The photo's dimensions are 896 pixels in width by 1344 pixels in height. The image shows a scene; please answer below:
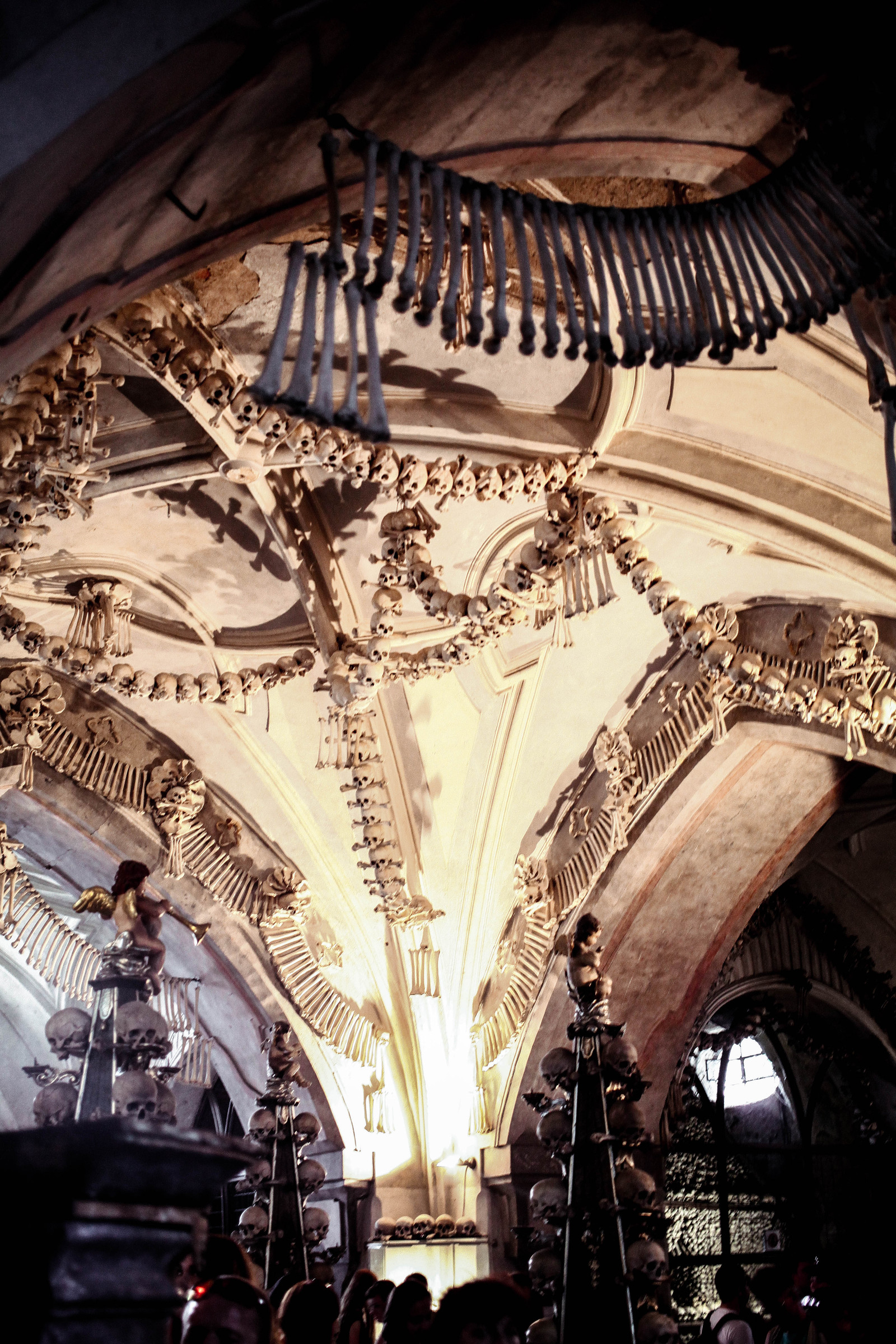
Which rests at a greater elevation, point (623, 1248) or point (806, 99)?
point (806, 99)

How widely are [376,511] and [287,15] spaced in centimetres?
352

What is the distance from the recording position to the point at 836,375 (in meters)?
3.85

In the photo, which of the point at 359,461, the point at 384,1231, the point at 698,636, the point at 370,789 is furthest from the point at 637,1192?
the point at 384,1231

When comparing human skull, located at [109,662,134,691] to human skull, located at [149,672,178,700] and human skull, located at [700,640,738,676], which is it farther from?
human skull, located at [700,640,738,676]

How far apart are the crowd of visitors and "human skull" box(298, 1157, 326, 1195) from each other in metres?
0.36

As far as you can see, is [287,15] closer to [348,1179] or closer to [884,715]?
[884,715]

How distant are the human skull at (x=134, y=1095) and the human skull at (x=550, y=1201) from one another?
3.75 feet

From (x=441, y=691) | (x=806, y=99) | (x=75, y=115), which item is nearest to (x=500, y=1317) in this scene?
(x=75, y=115)

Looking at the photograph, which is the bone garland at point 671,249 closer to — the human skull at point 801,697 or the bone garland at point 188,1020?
the human skull at point 801,697

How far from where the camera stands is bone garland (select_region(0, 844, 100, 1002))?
575cm

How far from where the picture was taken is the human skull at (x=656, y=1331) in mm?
3018

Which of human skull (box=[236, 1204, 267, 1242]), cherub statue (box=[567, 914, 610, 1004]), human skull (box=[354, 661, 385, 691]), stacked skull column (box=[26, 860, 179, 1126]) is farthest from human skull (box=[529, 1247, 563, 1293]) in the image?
human skull (box=[354, 661, 385, 691])

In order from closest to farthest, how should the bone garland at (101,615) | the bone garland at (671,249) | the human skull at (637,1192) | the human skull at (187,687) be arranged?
the bone garland at (671,249) < the human skull at (637,1192) < the human skull at (187,687) < the bone garland at (101,615)

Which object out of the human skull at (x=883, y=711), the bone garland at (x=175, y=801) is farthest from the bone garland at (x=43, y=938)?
the human skull at (x=883, y=711)
